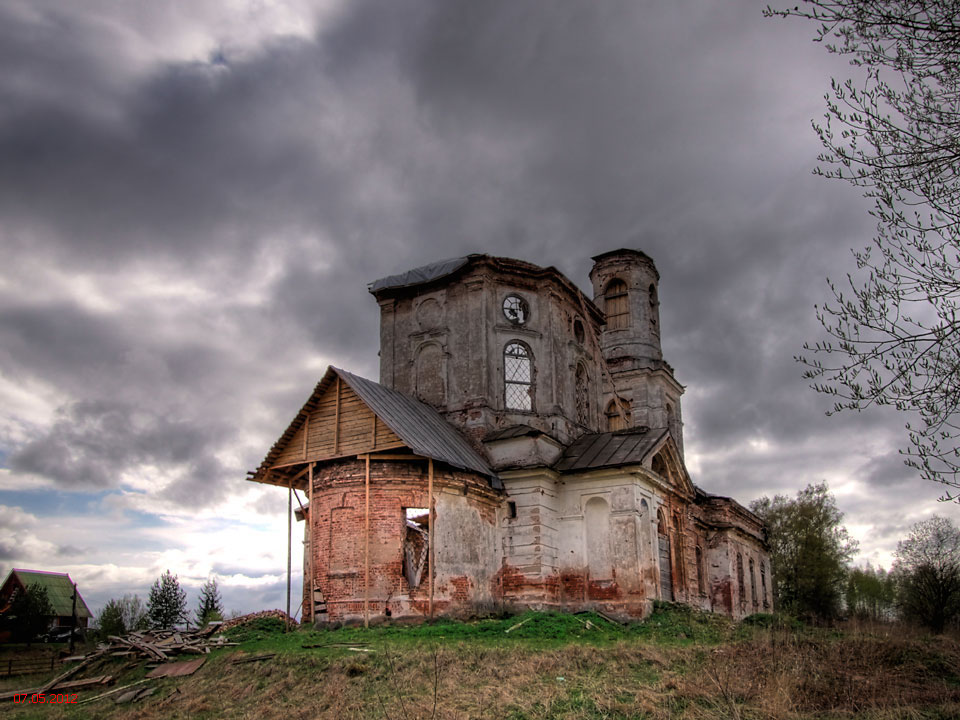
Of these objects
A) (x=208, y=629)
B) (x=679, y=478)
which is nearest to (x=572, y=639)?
(x=208, y=629)

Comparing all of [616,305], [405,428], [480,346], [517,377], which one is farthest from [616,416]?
[405,428]

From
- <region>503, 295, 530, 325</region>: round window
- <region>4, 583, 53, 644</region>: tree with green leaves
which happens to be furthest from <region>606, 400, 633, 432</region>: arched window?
<region>4, 583, 53, 644</region>: tree with green leaves

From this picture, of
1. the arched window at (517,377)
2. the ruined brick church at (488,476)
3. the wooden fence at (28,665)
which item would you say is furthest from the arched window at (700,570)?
the wooden fence at (28,665)

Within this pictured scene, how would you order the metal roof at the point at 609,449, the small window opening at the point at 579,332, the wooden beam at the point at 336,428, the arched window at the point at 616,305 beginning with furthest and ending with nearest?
1. the arched window at the point at 616,305
2. the small window opening at the point at 579,332
3. the metal roof at the point at 609,449
4. the wooden beam at the point at 336,428

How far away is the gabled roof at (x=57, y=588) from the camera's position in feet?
156

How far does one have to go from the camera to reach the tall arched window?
27000mm

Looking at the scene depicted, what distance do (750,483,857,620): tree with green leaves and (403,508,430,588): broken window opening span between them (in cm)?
2730

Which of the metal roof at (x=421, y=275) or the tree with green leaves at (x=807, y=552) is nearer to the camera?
the metal roof at (x=421, y=275)

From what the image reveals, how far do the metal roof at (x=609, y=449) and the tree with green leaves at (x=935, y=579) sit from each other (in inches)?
375

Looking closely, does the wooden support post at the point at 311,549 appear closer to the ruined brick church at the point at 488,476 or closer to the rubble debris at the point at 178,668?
the ruined brick church at the point at 488,476

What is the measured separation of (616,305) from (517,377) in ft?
38.9

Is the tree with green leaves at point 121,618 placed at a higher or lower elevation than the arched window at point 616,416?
lower

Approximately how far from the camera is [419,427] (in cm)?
2111

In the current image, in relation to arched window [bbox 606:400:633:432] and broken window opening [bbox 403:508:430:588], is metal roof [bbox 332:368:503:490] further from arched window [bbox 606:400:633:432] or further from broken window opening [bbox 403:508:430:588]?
arched window [bbox 606:400:633:432]
